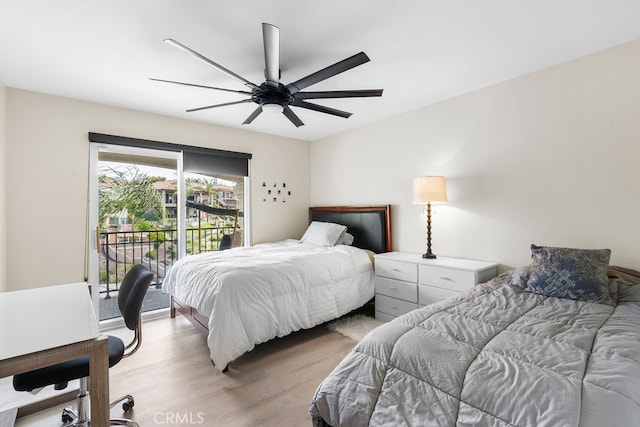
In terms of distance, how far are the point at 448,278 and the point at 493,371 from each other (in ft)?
5.58

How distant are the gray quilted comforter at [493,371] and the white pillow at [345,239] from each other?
2.23 m

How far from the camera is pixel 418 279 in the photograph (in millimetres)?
2959

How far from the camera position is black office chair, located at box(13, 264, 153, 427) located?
140 centimetres

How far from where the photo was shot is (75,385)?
7.12 ft

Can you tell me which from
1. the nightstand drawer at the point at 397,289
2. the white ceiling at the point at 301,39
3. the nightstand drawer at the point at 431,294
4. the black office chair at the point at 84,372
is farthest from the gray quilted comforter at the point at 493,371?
the white ceiling at the point at 301,39

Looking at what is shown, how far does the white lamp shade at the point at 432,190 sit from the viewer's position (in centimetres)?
299

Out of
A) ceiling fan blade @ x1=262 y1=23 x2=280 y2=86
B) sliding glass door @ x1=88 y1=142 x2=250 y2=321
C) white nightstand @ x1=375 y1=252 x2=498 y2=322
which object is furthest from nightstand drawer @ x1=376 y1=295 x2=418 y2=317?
ceiling fan blade @ x1=262 y1=23 x2=280 y2=86

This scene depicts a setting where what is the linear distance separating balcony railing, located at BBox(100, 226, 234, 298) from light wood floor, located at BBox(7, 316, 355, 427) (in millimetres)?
1198

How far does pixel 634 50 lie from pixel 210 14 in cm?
295

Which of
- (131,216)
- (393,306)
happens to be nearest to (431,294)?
(393,306)

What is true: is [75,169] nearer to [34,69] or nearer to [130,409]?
[34,69]

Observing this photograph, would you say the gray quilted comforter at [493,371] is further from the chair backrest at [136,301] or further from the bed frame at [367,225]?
the bed frame at [367,225]

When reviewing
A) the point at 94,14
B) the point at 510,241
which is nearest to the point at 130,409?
the point at 94,14

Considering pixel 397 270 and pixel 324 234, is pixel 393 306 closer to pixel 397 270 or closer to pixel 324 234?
pixel 397 270
